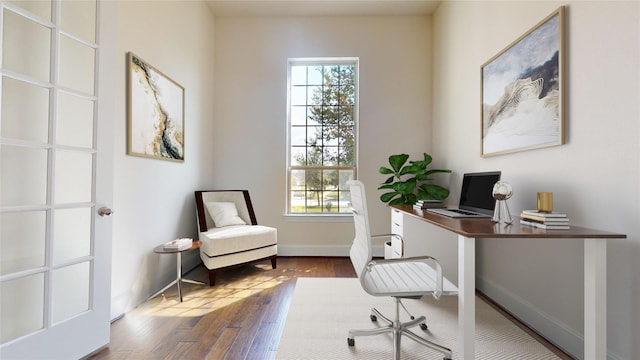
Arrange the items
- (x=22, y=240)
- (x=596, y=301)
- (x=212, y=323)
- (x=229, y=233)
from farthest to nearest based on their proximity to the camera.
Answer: (x=229, y=233) < (x=212, y=323) < (x=22, y=240) < (x=596, y=301)

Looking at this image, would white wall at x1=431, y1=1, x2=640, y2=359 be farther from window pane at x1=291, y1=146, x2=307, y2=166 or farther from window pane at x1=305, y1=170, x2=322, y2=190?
window pane at x1=291, y1=146, x2=307, y2=166

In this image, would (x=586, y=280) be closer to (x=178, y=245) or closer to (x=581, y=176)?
(x=581, y=176)

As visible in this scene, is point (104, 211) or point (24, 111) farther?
point (104, 211)

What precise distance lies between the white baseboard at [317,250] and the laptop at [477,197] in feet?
5.28

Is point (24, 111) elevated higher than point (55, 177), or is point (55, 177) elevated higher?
point (24, 111)

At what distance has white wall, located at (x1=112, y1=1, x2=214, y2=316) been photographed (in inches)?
81.0

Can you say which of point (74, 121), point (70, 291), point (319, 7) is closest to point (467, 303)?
point (70, 291)

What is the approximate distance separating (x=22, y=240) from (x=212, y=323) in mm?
1168

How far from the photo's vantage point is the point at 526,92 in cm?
193

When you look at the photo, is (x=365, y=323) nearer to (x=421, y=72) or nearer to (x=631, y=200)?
(x=631, y=200)

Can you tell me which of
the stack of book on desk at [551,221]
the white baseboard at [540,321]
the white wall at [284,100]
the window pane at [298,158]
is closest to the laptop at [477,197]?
the stack of book on desk at [551,221]

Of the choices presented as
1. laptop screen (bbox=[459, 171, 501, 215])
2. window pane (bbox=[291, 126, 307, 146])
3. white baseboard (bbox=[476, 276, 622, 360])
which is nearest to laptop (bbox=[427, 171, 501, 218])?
laptop screen (bbox=[459, 171, 501, 215])

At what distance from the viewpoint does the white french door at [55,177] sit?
1279mm

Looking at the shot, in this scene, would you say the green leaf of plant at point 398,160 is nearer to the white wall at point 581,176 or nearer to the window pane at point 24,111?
the white wall at point 581,176
